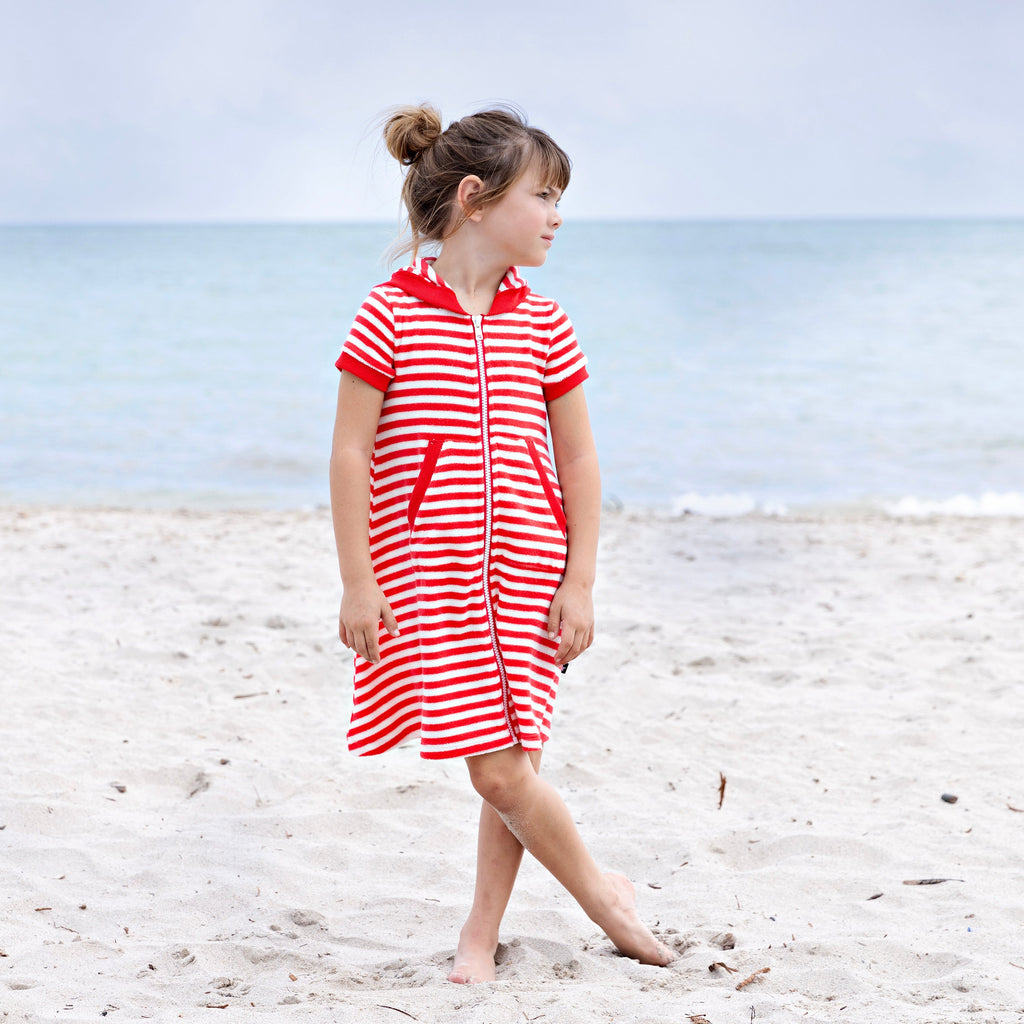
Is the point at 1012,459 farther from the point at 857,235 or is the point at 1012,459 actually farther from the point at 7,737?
the point at 857,235

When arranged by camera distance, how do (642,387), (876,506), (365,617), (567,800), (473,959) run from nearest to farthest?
(365,617), (473,959), (567,800), (876,506), (642,387)

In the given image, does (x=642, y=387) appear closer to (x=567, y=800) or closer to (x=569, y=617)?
(x=567, y=800)

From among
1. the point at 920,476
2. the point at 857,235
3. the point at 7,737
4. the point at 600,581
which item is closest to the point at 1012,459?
the point at 920,476

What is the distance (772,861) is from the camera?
288 centimetres

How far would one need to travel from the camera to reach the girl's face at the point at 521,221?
2.16 meters

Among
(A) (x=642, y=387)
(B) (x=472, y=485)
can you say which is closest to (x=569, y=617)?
(B) (x=472, y=485)

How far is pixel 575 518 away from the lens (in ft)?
7.28

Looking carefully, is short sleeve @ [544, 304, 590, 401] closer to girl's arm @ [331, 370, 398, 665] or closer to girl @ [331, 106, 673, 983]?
girl @ [331, 106, 673, 983]

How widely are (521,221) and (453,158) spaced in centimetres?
19

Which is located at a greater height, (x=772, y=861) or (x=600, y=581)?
(x=600, y=581)

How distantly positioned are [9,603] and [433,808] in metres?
2.88

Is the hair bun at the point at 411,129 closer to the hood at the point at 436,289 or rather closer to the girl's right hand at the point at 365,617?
the hood at the point at 436,289

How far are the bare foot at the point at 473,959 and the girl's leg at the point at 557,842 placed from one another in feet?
0.70

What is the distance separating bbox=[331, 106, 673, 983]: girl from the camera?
6.82ft
